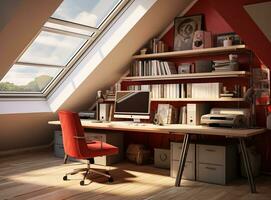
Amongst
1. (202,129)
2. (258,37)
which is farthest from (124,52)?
(258,37)

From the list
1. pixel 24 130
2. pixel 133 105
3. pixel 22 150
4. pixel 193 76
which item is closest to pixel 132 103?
pixel 133 105

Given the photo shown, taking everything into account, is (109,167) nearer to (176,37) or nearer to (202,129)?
(202,129)

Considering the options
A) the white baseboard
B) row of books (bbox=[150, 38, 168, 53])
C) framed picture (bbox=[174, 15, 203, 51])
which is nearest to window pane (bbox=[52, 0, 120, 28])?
row of books (bbox=[150, 38, 168, 53])

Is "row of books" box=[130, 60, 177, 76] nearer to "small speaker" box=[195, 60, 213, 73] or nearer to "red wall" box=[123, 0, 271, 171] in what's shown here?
"red wall" box=[123, 0, 271, 171]

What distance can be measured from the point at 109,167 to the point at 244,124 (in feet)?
6.88

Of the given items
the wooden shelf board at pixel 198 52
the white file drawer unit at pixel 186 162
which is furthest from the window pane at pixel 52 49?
the white file drawer unit at pixel 186 162

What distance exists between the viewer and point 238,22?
12.0ft

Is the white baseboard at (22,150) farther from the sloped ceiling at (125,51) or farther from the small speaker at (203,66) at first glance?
the small speaker at (203,66)

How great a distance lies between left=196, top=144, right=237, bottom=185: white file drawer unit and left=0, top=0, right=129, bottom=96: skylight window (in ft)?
8.13

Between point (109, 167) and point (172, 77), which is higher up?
point (172, 77)

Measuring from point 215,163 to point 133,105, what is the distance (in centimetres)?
161

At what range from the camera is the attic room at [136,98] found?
3959mm

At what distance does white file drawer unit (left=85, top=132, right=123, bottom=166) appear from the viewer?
538cm

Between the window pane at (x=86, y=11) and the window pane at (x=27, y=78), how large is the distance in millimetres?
1076
